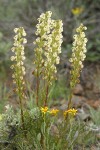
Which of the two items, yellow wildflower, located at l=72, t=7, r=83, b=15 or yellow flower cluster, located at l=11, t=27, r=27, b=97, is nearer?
yellow flower cluster, located at l=11, t=27, r=27, b=97

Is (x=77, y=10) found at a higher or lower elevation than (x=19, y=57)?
higher

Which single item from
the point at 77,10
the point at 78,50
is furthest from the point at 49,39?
the point at 77,10

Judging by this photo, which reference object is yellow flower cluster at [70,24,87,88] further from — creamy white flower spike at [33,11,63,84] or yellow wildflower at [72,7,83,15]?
yellow wildflower at [72,7,83,15]

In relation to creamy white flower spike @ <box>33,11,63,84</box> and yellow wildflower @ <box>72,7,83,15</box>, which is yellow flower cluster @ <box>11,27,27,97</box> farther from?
yellow wildflower @ <box>72,7,83,15</box>

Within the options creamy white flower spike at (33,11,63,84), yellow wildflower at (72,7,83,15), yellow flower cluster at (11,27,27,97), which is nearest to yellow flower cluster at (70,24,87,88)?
creamy white flower spike at (33,11,63,84)

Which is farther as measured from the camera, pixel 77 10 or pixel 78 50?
pixel 77 10

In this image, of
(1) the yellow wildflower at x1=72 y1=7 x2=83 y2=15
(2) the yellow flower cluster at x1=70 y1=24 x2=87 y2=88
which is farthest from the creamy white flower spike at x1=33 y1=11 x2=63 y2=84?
(1) the yellow wildflower at x1=72 y1=7 x2=83 y2=15

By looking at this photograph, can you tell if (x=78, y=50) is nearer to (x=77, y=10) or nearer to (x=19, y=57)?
(x=19, y=57)

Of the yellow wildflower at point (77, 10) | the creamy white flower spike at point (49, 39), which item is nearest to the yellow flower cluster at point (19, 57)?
the creamy white flower spike at point (49, 39)

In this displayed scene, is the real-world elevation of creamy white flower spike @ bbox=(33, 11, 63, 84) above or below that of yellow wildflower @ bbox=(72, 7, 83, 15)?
below

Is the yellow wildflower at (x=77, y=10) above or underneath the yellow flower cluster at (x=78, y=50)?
above

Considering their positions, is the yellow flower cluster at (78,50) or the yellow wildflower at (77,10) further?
the yellow wildflower at (77,10)

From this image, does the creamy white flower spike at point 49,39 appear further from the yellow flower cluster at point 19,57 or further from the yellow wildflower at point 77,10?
the yellow wildflower at point 77,10

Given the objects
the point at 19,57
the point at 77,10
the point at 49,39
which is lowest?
the point at 19,57
